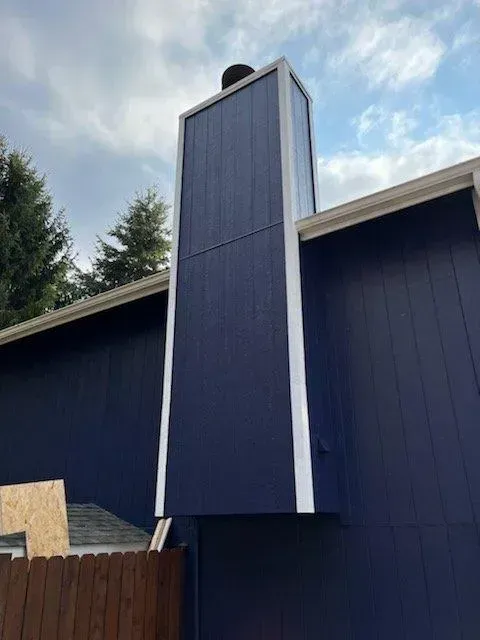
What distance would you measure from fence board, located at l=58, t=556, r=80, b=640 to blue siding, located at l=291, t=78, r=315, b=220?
9.92 feet

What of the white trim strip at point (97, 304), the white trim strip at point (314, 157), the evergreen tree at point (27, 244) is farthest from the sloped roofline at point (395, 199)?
the evergreen tree at point (27, 244)

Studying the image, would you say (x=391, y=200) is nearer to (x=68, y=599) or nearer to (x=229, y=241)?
(x=229, y=241)

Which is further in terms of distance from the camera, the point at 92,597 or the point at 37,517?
the point at 37,517

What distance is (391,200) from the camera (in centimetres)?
371

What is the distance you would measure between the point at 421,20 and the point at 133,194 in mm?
12641

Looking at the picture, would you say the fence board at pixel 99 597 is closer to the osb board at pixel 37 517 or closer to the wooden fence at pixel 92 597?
the wooden fence at pixel 92 597

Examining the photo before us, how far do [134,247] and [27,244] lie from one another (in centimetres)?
394

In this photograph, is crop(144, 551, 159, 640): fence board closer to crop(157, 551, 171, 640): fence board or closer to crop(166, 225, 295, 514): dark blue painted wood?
crop(157, 551, 171, 640): fence board

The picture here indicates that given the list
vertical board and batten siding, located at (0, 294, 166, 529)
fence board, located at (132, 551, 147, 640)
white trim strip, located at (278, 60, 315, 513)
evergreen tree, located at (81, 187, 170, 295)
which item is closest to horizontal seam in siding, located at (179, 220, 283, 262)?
white trim strip, located at (278, 60, 315, 513)

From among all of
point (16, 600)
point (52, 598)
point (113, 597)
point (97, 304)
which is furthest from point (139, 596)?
point (97, 304)

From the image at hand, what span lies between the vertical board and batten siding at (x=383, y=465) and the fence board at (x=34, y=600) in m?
1.46

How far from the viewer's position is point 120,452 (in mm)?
5023

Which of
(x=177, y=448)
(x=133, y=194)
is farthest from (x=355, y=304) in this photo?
(x=133, y=194)

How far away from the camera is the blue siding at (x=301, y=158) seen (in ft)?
14.2
